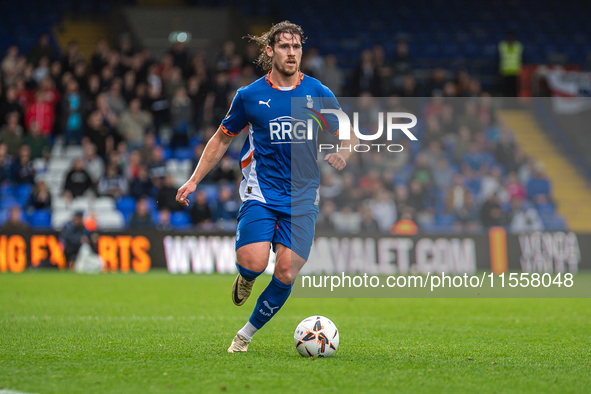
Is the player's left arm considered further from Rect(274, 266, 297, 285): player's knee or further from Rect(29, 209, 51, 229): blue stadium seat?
Rect(29, 209, 51, 229): blue stadium seat

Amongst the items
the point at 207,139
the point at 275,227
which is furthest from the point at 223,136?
the point at 207,139

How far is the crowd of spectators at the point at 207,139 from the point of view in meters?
15.4

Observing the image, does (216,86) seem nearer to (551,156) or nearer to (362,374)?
(551,156)

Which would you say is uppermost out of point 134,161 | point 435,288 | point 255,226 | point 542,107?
point 542,107

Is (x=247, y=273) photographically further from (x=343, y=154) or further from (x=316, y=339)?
(x=343, y=154)

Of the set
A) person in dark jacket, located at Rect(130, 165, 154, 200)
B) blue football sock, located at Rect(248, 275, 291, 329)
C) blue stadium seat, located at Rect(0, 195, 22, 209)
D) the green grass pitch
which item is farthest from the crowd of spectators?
blue football sock, located at Rect(248, 275, 291, 329)

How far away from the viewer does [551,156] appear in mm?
19266

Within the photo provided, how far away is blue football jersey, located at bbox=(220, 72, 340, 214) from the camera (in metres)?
5.32

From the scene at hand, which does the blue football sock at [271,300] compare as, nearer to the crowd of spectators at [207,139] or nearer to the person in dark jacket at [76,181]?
the crowd of spectators at [207,139]

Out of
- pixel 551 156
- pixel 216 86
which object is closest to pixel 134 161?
pixel 216 86

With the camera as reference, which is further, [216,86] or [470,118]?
[216,86]

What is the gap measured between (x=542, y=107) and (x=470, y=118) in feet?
15.2

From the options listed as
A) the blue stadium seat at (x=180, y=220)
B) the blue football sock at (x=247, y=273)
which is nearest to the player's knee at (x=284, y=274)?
the blue football sock at (x=247, y=273)

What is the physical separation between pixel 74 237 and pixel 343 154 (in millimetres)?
10827
